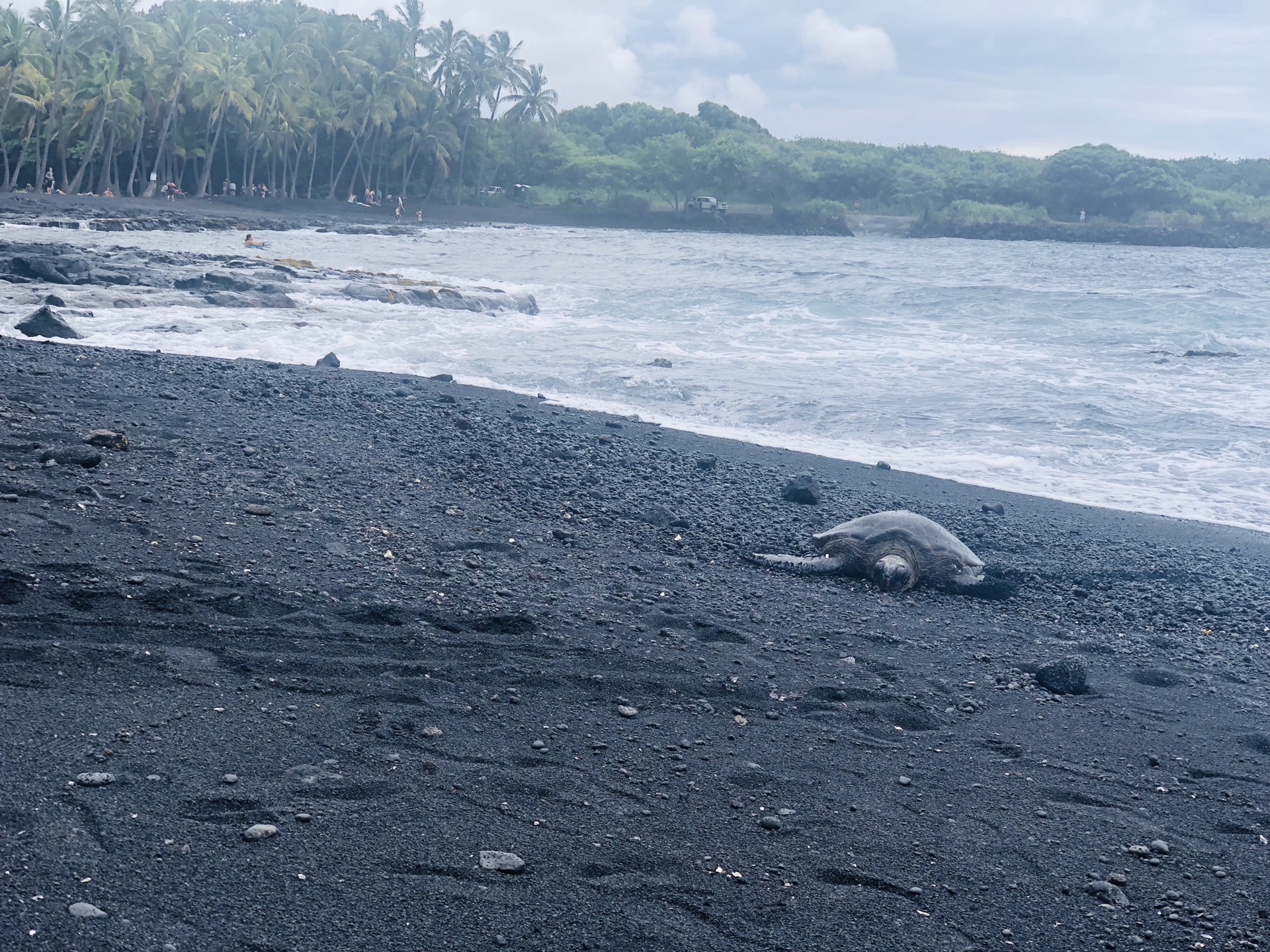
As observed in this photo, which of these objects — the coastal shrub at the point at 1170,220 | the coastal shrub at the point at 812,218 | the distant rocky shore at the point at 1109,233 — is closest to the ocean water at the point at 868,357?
the coastal shrub at the point at 812,218

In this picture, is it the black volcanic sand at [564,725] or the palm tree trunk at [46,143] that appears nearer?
the black volcanic sand at [564,725]

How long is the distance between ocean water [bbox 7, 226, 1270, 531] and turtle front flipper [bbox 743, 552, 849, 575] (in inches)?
124

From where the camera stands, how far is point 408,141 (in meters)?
61.8

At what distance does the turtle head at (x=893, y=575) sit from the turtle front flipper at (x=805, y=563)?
187 mm

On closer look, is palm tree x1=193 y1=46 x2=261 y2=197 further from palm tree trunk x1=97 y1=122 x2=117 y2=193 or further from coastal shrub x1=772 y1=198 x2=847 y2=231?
coastal shrub x1=772 y1=198 x2=847 y2=231

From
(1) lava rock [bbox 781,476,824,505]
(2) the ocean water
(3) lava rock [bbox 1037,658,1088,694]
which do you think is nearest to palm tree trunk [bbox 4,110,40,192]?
(2) the ocean water

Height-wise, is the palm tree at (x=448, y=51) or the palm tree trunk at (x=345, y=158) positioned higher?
the palm tree at (x=448, y=51)

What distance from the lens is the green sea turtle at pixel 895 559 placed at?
4.97 meters

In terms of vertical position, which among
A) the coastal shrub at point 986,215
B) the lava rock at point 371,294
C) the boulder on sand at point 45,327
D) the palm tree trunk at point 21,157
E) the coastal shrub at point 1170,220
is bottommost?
the boulder on sand at point 45,327

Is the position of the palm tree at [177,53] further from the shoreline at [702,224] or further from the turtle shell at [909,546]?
the turtle shell at [909,546]

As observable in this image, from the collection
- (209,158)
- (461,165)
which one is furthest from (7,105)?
(461,165)

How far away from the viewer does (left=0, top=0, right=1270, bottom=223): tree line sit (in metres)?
42.1

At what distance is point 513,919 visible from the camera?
7.48 ft

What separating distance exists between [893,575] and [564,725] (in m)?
2.29
